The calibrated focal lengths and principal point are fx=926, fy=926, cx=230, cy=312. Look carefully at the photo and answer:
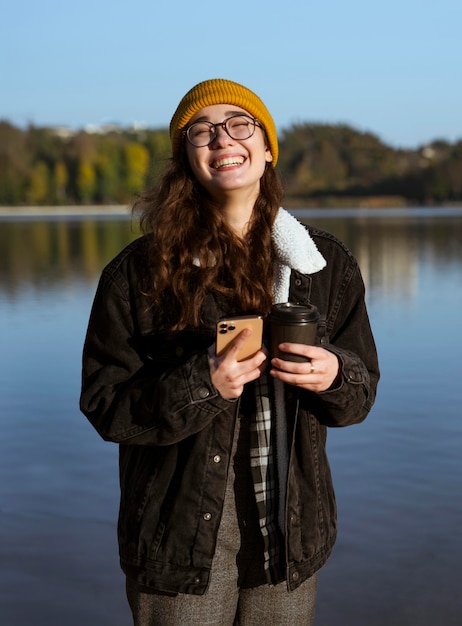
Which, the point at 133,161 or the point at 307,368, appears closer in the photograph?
the point at 307,368

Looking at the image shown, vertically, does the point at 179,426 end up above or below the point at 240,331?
below

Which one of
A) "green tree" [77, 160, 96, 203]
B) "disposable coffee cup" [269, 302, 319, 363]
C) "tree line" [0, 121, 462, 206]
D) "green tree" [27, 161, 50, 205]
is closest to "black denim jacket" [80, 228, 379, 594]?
"disposable coffee cup" [269, 302, 319, 363]

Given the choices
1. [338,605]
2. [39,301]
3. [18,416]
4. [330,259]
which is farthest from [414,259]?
[330,259]

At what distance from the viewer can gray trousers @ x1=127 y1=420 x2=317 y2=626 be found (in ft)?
6.61

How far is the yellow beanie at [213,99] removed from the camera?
2.13 m

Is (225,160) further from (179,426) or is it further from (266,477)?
(266,477)

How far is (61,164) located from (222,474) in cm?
11588

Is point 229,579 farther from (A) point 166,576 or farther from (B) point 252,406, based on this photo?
(B) point 252,406

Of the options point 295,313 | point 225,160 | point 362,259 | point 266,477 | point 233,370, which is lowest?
point 362,259

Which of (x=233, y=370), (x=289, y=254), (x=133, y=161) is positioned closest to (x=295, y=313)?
(x=233, y=370)

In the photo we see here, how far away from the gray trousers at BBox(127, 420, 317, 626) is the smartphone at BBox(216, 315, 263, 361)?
0.25 m

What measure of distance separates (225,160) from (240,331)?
44 cm

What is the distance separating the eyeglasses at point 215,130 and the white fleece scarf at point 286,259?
216 millimetres

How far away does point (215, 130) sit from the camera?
2.13m
